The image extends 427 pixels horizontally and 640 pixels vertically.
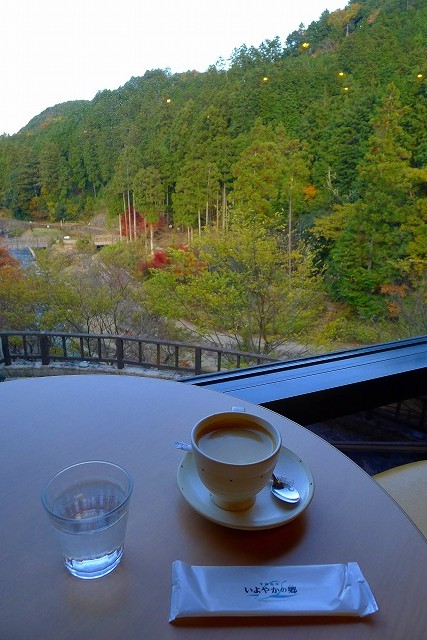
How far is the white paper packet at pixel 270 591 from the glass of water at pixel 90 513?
2.7 inches

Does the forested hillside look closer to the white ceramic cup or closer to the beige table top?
the beige table top

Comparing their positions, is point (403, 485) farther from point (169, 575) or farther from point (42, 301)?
point (42, 301)

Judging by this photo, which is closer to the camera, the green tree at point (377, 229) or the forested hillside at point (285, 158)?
the forested hillside at point (285, 158)

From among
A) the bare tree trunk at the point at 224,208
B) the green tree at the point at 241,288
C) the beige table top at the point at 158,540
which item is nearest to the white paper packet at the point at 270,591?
the beige table top at the point at 158,540

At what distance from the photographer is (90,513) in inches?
18.9

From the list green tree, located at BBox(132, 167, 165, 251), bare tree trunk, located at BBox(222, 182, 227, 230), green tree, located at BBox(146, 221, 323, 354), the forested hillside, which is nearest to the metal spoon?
the forested hillside

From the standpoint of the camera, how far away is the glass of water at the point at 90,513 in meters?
0.41

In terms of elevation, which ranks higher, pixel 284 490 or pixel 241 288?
pixel 284 490

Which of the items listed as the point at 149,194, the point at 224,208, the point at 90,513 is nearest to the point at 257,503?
the point at 90,513

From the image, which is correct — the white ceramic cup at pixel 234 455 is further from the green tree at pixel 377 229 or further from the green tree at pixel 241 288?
the green tree at pixel 377 229

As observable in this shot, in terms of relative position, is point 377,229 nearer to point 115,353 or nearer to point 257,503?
point 115,353

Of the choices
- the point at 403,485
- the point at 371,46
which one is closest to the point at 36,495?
the point at 403,485

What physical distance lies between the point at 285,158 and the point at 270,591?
11.7ft

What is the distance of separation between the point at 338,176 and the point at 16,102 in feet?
10.4
